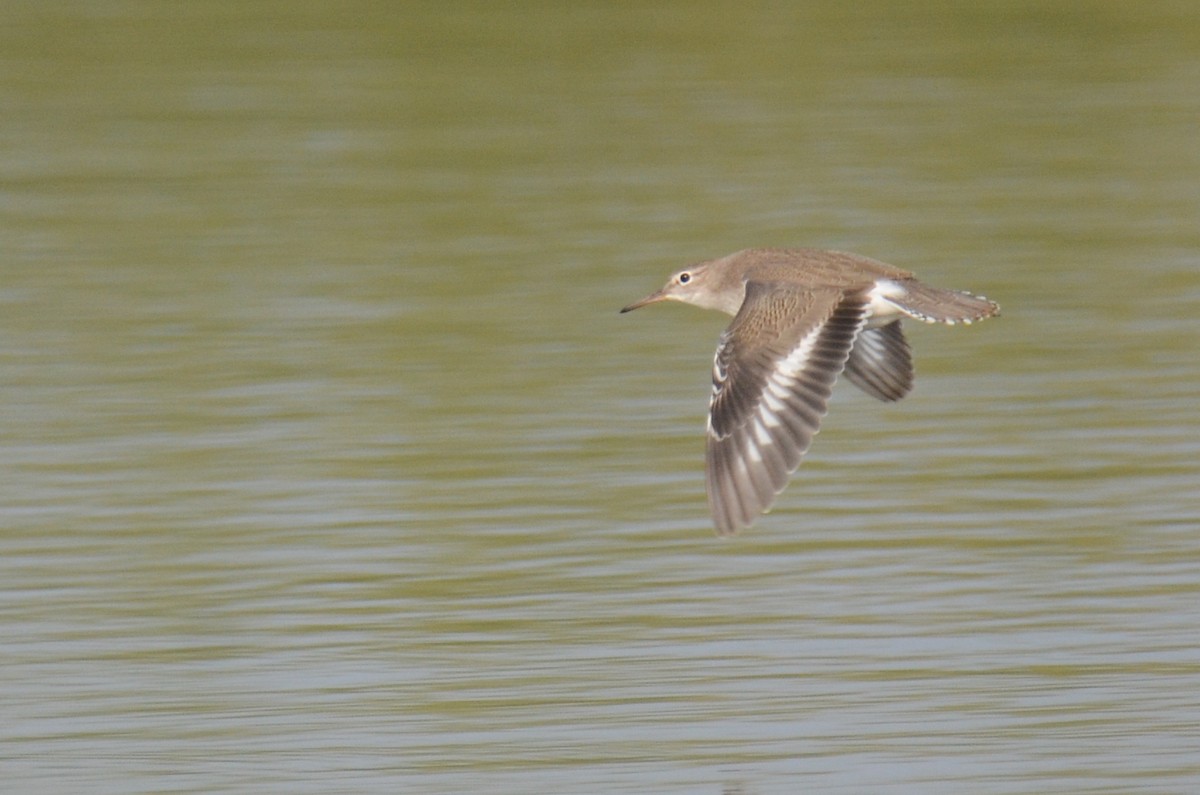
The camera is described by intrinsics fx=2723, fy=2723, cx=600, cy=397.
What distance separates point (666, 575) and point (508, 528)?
0.77 meters

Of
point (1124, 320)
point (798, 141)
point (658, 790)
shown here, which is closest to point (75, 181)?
point (798, 141)

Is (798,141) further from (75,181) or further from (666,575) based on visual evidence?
Result: (666,575)

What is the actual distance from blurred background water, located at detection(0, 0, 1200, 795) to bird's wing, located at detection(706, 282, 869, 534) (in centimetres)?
60

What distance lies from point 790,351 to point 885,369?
120 cm

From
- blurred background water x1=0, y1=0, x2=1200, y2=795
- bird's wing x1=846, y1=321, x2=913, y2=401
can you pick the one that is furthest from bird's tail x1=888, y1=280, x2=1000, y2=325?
blurred background water x1=0, y1=0, x2=1200, y2=795

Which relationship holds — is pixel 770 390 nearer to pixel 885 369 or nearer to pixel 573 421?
pixel 885 369

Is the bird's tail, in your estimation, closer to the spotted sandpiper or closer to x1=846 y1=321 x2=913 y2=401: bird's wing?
the spotted sandpiper

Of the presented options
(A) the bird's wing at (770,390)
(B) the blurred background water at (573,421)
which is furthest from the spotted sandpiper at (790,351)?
(B) the blurred background water at (573,421)

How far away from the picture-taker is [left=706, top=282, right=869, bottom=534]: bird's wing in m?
7.63

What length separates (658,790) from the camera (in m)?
6.94

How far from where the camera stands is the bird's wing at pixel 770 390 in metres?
7.63

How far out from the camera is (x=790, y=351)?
798cm

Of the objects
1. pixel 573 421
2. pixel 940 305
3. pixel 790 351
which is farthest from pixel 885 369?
pixel 573 421

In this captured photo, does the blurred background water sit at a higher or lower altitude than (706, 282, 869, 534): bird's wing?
lower
